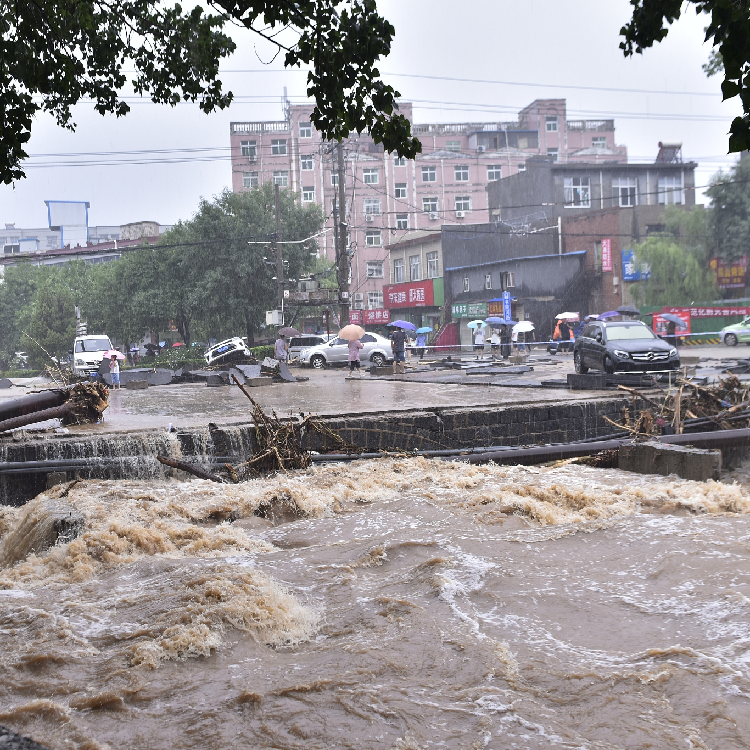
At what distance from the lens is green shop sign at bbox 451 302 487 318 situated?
152 feet

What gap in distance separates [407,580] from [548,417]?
6791mm

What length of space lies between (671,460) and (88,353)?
1127 inches

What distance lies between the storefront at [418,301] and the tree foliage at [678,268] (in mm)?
14664

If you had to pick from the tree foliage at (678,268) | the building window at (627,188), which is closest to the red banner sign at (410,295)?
the building window at (627,188)

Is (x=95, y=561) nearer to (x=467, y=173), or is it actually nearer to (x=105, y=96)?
(x=105, y=96)

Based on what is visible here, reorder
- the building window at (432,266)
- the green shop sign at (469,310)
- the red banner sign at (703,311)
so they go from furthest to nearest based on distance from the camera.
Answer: the building window at (432,266), the green shop sign at (469,310), the red banner sign at (703,311)

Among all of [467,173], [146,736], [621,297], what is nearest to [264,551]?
[146,736]

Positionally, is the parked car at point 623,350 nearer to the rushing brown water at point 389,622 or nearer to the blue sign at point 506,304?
the rushing brown water at point 389,622

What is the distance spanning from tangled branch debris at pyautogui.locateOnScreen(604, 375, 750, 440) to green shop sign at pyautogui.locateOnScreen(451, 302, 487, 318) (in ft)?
113

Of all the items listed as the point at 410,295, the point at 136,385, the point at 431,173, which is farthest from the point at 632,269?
the point at 431,173

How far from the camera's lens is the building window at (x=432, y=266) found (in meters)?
52.9

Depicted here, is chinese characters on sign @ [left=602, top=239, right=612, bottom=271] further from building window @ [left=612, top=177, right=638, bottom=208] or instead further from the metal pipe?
the metal pipe

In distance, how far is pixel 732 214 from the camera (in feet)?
133

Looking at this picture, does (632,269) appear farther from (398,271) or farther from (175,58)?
(175,58)
